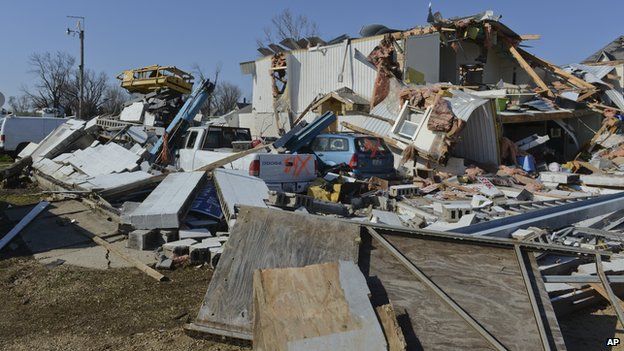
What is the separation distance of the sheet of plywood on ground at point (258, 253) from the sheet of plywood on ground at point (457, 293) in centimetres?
32

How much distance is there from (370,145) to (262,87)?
13965 mm

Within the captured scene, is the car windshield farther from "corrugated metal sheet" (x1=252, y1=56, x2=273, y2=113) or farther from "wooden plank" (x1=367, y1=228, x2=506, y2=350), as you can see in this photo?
"corrugated metal sheet" (x1=252, y1=56, x2=273, y2=113)

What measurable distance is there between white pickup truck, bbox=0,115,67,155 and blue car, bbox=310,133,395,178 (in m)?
14.6

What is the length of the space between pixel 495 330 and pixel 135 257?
16.1 ft

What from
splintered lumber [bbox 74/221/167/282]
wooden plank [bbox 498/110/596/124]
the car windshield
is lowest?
splintered lumber [bbox 74/221/167/282]

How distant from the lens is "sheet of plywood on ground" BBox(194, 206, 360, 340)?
394 cm

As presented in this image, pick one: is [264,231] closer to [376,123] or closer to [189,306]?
[189,306]

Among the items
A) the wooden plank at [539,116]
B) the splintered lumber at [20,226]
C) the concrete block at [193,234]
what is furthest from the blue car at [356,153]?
the splintered lumber at [20,226]

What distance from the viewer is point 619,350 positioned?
4.11m

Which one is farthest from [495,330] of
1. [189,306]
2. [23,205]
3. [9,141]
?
[9,141]

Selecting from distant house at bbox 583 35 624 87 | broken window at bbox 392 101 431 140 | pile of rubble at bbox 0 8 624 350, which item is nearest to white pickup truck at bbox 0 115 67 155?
pile of rubble at bbox 0 8 624 350

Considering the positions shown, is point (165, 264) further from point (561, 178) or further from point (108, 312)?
point (561, 178)

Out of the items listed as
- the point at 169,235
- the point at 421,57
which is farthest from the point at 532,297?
the point at 421,57

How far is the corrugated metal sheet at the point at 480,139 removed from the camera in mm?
15703
